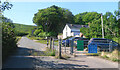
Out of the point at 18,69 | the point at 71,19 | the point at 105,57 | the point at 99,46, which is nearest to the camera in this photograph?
the point at 18,69

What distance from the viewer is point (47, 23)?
42.6 metres

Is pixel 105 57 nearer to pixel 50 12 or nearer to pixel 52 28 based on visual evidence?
pixel 50 12

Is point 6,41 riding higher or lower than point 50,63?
higher

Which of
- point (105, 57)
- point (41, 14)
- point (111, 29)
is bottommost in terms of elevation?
point (105, 57)

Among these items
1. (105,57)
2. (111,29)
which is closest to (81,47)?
(105,57)

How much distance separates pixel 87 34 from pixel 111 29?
4042mm

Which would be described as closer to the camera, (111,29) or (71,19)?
(111,29)

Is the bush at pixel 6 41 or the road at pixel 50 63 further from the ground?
the bush at pixel 6 41

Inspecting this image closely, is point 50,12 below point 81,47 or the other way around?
the other way around

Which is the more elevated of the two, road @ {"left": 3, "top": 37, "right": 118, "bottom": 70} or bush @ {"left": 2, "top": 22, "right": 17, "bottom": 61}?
bush @ {"left": 2, "top": 22, "right": 17, "bottom": 61}

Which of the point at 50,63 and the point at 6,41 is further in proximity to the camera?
the point at 50,63

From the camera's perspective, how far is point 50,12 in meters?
40.8

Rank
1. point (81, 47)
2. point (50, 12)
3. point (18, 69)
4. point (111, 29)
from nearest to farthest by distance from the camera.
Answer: point (18, 69) → point (81, 47) → point (111, 29) → point (50, 12)

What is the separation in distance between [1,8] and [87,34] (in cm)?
1681
